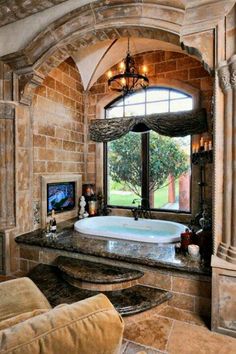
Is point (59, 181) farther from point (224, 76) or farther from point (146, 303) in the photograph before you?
point (224, 76)

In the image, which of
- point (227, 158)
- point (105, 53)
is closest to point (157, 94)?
point (105, 53)

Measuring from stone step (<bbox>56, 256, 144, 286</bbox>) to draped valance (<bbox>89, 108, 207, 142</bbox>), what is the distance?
7.82 feet

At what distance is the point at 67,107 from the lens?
4.12 meters

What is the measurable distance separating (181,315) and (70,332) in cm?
170

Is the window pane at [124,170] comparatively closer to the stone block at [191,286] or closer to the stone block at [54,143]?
the stone block at [54,143]

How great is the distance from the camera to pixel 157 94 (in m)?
4.23

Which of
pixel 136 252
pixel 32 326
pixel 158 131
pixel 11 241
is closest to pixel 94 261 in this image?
pixel 136 252

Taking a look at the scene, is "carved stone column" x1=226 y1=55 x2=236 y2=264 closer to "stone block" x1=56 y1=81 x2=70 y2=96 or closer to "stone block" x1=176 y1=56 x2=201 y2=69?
"stone block" x1=176 y1=56 x2=201 y2=69

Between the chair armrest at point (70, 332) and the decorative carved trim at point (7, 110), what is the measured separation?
2712 millimetres

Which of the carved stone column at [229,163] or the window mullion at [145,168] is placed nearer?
the carved stone column at [229,163]

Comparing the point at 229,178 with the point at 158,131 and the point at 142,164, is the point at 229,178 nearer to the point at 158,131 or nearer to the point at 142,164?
the point at 158,131

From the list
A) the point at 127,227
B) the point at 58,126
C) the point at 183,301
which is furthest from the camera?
the point at 127,227

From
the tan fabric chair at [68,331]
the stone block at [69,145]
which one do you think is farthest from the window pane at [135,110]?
the tan fabric chair at [68,331]

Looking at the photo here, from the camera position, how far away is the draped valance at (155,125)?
12.0ft
